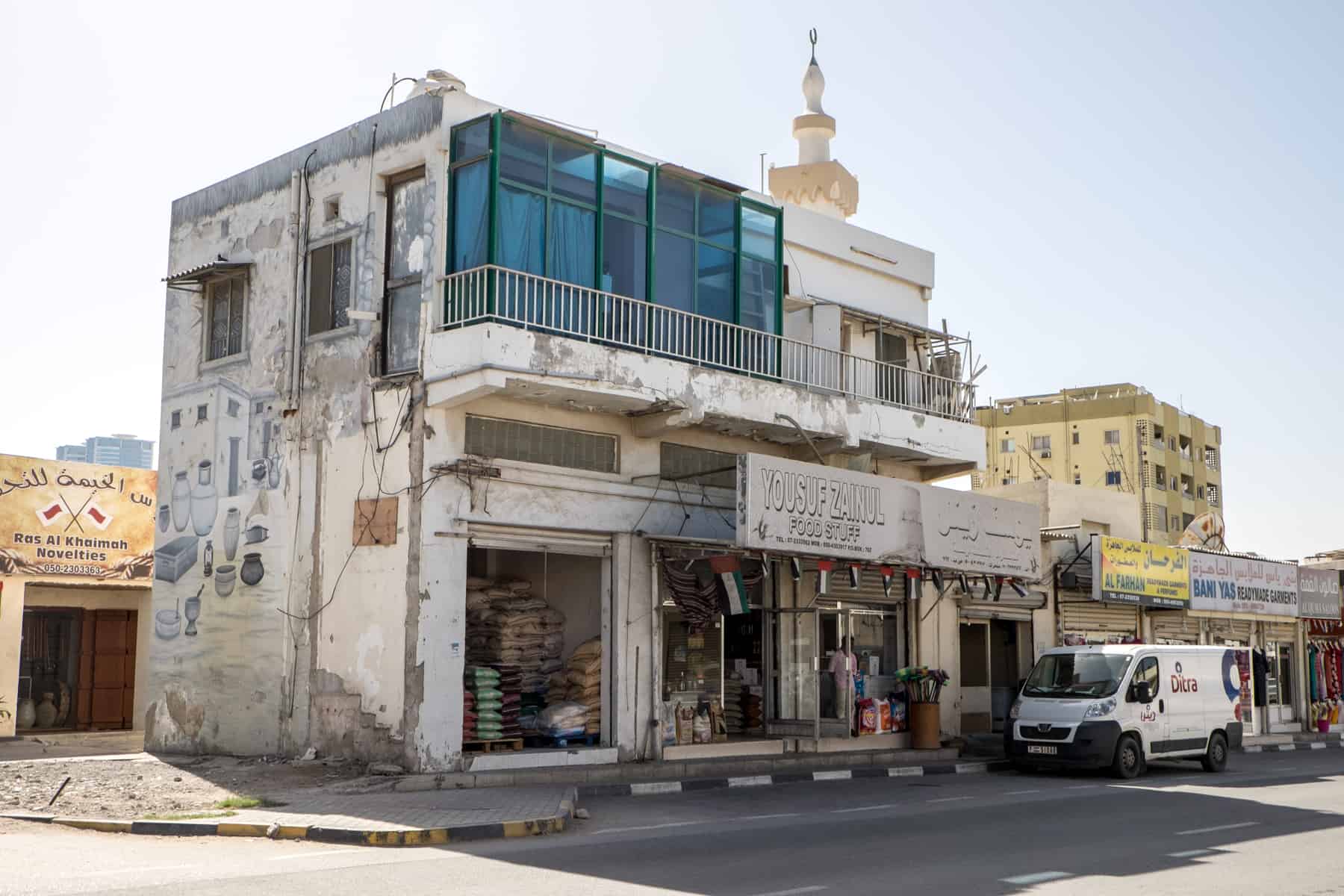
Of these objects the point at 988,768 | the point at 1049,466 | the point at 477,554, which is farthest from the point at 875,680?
the point at 1049,466

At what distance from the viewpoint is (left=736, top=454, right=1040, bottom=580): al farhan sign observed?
57.3 feet

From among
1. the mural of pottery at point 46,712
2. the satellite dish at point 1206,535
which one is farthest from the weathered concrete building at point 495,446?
the satellite dish at point 1206,535

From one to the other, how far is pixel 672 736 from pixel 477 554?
389 centimetres

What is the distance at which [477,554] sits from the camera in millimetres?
19172

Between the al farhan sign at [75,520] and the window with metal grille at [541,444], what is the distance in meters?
8.80

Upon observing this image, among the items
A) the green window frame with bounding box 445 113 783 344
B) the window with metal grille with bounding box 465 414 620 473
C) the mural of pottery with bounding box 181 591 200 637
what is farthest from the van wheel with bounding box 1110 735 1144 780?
the mural of pottery with bounding box 181 591 200 637

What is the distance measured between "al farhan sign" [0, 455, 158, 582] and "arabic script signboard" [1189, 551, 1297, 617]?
22400 millimetres

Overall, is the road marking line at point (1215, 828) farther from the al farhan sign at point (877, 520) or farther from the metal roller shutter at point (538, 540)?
the metal roller shutter at point (538, 540)

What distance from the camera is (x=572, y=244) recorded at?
17266mm

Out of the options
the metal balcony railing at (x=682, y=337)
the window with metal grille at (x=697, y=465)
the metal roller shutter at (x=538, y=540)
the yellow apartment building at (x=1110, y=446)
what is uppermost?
the yellow apartment building at (x=1110, y=446)

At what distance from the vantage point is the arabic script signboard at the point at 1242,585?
30203 mm

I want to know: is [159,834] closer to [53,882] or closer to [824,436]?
[53,882]

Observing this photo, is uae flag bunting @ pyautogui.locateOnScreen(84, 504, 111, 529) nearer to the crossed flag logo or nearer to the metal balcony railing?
the crossed flag logo

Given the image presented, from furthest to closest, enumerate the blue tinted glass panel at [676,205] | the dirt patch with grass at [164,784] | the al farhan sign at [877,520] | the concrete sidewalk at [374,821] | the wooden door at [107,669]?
the wooden door at [107,669], the blue tinted glass panel at [676,205], the al farhan sign at [877,520], the dirt patch with grass at [164,784], the concrete sidewalk at [374,821]
